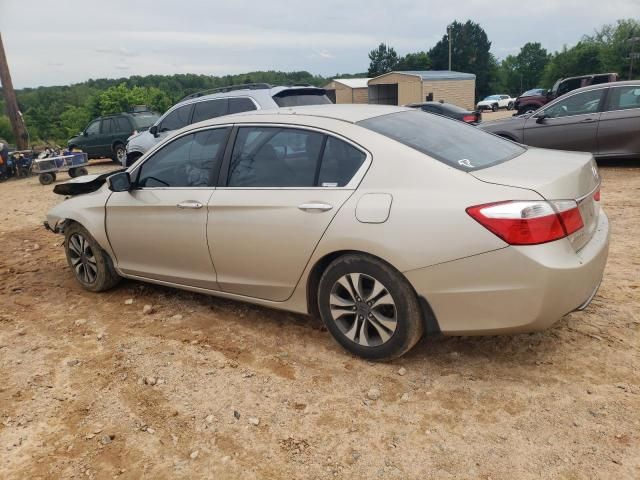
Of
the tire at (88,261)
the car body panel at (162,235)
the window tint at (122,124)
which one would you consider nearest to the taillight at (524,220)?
the car body panel at (162,235)

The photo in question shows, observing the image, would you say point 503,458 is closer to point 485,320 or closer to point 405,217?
point 485,320

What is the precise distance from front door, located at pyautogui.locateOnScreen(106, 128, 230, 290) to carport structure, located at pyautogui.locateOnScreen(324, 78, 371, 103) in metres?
48.8

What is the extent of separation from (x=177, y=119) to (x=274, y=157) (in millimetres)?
6857

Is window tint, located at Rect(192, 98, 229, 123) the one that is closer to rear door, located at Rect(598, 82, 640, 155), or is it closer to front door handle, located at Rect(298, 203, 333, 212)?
front door handle, located at Rect(298, 203, 333, 212)

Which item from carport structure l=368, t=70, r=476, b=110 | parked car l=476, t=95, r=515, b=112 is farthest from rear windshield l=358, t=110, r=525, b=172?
parked car l=476, t=95, r=515, b=112

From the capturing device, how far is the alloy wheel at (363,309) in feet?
9.93

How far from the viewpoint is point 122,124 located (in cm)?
1653

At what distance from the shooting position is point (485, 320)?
109 inches

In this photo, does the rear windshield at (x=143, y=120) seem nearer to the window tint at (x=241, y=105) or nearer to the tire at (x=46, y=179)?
the tire at (x=46, y=179)

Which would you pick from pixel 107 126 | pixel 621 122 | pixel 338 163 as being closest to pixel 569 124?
pixel 621 122

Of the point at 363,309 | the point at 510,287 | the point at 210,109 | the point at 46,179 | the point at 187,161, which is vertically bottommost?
the point at 46,179

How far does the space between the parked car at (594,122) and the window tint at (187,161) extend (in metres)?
7.30

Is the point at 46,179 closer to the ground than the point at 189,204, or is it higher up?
closer to the ground

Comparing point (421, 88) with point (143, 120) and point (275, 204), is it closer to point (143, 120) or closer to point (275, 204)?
point (143, 120)
